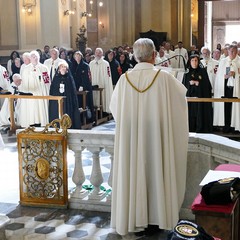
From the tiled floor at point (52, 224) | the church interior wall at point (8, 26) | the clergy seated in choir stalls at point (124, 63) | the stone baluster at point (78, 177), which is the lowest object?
the tiled floor at point (52, 224)

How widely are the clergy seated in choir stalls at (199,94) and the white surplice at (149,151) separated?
5.04 metres

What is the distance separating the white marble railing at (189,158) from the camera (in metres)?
4.52

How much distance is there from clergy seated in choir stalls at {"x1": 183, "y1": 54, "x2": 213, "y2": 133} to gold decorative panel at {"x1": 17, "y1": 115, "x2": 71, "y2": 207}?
15.2 feet

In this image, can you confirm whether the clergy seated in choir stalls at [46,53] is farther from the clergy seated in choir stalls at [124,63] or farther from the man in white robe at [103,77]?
the man in white robe at [103,77]

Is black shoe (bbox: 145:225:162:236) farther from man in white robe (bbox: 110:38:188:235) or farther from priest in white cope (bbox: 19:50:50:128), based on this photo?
priest in white cope (bbox: 19:50:50:128)

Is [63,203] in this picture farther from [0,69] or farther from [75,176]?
[0,69]

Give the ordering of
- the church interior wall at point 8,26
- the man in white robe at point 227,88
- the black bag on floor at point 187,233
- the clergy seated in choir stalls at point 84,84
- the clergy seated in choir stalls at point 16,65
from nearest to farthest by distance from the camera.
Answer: the black bag on floor at point 187,233
the man in white robe at point 227,88
the clergy seated in choir stalls at point 84,84
the clergy seated in choir stalls at point 16,65
the church interior wall at point 8,26

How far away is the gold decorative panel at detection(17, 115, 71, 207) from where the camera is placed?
17.0ft

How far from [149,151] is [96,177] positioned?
0.99 meters

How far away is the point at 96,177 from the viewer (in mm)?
5238

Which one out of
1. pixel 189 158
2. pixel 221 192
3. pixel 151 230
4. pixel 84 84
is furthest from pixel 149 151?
pixel 84 84

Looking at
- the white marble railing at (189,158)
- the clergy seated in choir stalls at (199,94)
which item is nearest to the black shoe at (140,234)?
the white marble railing at (189,158)

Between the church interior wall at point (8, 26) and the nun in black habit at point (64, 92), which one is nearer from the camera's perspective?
the nun in black habit at point (64, 92)

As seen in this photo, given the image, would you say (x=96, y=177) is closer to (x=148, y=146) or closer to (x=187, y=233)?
(x=148, y=146)
